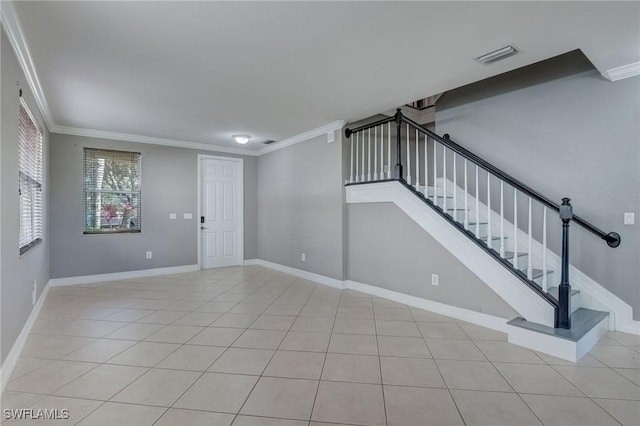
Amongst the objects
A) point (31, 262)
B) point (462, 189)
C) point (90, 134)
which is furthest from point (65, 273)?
point (462, 189)

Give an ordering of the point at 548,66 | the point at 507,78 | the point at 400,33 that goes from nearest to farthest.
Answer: the point at 400,33, the point at 548,66, the point at 507,78

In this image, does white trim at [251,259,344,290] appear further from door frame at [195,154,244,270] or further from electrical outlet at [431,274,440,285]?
electrical outlet at [431,274,440,285]

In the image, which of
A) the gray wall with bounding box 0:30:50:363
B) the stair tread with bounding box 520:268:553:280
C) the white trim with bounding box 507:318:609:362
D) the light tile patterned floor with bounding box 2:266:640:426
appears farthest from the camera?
the stair tread with bounding box 520:268:553:280

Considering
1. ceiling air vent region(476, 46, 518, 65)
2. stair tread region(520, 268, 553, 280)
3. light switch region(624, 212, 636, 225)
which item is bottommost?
stair tread region(520, 268, 553, 280)

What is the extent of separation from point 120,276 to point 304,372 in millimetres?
4396

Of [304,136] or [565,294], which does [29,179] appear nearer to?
[304,136]

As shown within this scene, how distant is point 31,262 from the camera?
317 cm

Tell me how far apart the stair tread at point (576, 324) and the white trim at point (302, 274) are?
238 cm

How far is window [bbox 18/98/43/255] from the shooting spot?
276 centimetres

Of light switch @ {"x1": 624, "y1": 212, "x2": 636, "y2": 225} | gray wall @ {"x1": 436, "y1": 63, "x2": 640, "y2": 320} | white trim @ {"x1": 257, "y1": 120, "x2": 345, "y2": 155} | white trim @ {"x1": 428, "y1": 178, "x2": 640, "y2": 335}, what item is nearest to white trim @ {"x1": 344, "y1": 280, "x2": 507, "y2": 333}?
white trim @ {"x1": 428, "y1": 178, "x2": 640, "y2": 335}

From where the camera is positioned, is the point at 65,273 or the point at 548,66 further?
the point at 65,273

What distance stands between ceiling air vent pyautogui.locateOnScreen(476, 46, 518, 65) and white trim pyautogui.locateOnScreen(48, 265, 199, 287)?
18.0ft

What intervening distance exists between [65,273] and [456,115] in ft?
20.5

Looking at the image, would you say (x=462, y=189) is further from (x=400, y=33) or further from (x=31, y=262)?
(x=31, y=262)
